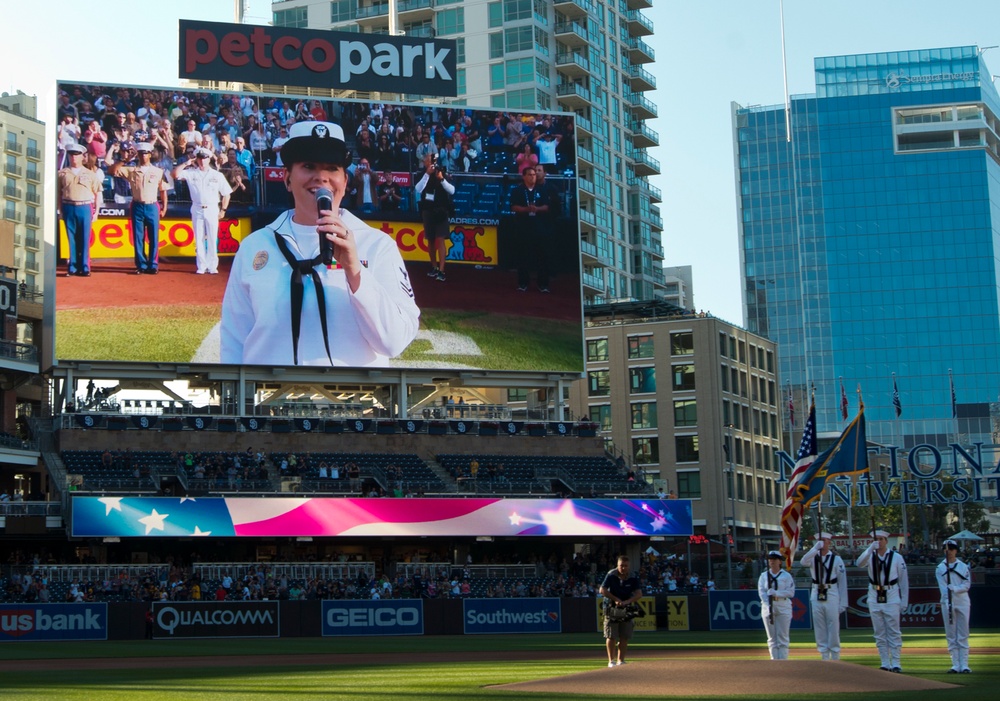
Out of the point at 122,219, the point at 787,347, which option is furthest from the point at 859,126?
the point at 122,219

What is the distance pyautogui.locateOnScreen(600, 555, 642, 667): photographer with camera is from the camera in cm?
2616

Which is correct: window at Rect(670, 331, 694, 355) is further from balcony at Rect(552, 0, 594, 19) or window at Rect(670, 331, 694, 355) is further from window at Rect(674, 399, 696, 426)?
balcony at Rect(552, 0, 594, 19)

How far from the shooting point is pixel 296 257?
67.5m

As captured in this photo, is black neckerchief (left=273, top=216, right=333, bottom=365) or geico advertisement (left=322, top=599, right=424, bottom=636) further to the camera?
black neckerchief (left=273, top=216, right=333, bottom=365)

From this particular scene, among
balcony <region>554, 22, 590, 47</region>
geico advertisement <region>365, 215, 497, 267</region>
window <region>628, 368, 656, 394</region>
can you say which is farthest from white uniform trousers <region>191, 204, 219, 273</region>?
balcony <region>554, 22, 590, 47</region>

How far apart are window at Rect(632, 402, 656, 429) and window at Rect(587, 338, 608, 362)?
4065mm

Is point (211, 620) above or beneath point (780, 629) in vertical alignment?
beneath

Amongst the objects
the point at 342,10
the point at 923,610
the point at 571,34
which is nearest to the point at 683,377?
the point at 571,34

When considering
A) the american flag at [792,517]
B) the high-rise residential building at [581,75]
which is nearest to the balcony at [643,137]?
the high-rise residential building at [581,75]

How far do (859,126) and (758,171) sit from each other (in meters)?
16.8

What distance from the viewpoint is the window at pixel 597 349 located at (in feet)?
333

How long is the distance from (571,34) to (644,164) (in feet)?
58.5

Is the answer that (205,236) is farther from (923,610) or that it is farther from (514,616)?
(923,610)

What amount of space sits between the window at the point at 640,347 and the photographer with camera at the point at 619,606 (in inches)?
2922
